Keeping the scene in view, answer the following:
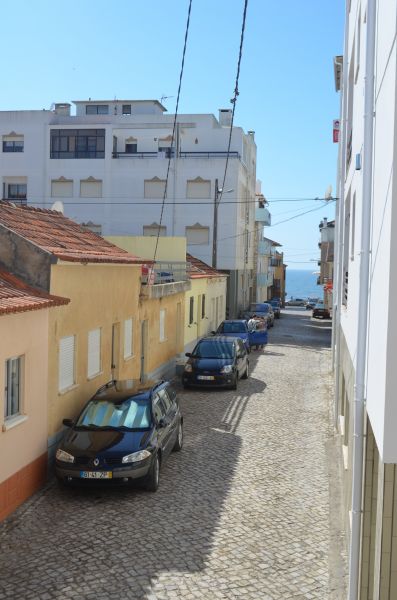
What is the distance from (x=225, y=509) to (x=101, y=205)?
3321cm

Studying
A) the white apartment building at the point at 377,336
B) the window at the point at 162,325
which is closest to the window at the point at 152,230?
the window at the point at 162,325

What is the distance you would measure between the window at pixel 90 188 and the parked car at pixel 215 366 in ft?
75.2

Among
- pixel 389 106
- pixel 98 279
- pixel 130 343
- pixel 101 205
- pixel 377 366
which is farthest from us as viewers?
pixel 101 205

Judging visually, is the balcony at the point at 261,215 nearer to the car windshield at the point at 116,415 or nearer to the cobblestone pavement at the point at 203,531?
the cobblestone pavement at the point at 203,531

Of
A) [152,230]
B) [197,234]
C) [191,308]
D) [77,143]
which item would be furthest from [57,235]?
[77,143]

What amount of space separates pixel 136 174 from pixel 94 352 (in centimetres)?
2827

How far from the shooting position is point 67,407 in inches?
472

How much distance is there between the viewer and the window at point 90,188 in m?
41.0

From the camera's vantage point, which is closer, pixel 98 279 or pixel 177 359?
pixel 98 279

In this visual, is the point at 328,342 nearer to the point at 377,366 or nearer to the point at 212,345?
the point at 212,345

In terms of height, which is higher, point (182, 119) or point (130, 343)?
point (182, 119)

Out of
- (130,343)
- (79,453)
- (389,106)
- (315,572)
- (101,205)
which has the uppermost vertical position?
(101,205)

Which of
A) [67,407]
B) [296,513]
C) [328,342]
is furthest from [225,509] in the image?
[328,342]

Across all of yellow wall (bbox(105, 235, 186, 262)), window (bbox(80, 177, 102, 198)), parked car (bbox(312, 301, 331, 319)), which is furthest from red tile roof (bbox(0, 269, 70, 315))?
parked car (bbox(312, 301, 331, 319))
